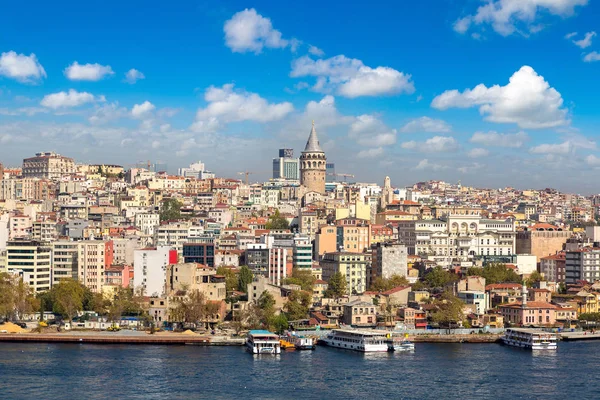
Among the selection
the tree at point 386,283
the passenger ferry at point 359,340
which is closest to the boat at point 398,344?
the passenger ferry at point 359,340

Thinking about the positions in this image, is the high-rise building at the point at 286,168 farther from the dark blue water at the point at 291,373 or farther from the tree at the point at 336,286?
the dark blue water at the point at 291,373

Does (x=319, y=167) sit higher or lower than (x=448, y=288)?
higher

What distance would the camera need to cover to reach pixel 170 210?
50125mm

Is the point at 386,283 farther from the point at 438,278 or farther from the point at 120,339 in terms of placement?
the point at 120,339

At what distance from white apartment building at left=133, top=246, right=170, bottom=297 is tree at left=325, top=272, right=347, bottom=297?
457cm

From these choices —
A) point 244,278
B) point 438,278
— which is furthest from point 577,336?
point 244,278

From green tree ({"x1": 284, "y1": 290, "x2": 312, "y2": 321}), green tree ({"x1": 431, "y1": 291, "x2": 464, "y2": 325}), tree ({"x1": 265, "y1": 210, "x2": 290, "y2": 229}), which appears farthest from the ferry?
tree ({"x1": 265, "y1": 210, "x2": 290, "y2": 229})

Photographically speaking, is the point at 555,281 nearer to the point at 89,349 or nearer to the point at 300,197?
the point at 89,349

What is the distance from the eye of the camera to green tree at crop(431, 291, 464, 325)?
93.7ft

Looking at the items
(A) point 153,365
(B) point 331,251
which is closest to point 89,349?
(A) point 153,365

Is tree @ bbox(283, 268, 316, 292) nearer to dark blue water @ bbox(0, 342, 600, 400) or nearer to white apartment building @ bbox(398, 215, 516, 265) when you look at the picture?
dark blue water @ bbox(0, 342, 600, 400)

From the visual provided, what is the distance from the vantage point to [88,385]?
66.6ft

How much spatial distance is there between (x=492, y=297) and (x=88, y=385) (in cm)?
1440

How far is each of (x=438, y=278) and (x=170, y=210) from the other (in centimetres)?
1882
